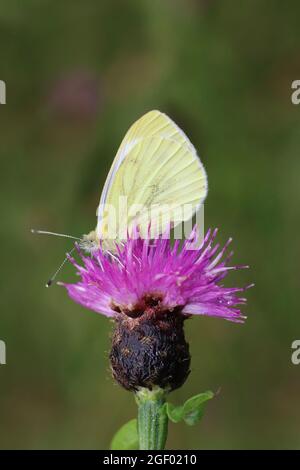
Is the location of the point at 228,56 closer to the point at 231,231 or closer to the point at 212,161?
the point at 212,161

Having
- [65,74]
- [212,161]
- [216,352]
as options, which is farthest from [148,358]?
[65,74]

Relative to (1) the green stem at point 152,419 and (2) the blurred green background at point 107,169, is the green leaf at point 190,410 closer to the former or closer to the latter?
(1) the green stem at point 152,419

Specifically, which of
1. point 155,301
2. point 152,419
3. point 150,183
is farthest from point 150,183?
point 152,419

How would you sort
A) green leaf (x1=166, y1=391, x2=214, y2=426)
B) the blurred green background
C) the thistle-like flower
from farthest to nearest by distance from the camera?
the blurred green background < the thistle-like flower < green leaf (x1=166, y1=391, x2=214, y2=426)

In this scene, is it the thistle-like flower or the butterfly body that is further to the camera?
the butterfly body

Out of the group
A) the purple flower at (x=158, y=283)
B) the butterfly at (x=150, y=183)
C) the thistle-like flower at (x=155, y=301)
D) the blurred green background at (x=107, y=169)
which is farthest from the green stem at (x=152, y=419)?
the blurred green background at (x=107, y=169)

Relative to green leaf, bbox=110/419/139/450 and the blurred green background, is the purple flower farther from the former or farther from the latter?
the blurred green background

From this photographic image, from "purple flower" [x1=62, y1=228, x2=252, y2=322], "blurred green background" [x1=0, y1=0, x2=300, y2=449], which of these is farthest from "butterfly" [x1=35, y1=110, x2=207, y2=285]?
"blurred green background" [x1=0, y1=0, x2=300, y2=449]
